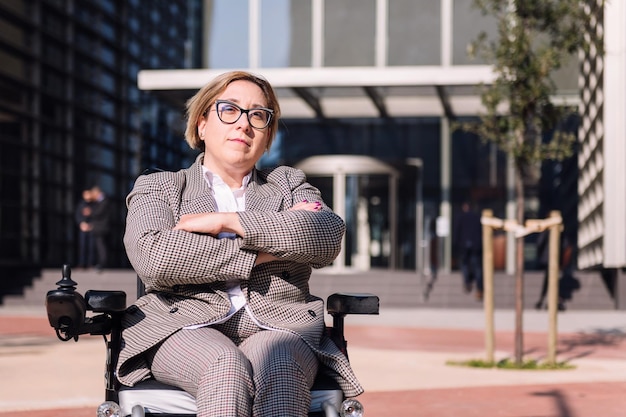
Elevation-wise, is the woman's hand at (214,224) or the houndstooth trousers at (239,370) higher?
the woman's hand at (214,224)

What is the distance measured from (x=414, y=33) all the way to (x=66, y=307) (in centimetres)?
2041

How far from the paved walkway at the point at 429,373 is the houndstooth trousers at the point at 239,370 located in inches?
119

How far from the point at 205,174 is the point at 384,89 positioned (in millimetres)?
17800

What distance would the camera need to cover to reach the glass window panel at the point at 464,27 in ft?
73.3

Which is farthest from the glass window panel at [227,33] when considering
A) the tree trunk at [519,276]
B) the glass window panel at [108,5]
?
the tree trunk at [519,276]

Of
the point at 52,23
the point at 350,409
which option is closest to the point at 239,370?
the point at 350,409

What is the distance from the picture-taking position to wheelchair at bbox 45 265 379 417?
9.96ft

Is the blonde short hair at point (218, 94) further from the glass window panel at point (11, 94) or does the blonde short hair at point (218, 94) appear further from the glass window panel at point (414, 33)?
the glass window panel at point (414, 33)

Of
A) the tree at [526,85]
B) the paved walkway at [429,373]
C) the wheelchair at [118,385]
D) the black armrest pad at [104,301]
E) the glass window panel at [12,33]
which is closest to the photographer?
the wheelchair at [118,385]

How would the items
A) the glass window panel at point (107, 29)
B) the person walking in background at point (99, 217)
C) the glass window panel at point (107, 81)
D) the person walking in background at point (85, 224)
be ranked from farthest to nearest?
the glass window panel at point (107, 29)
the glass window panel at point (107, 81)
the person walking in background at point (85, 224)
the person walking in background at point (99, 217)

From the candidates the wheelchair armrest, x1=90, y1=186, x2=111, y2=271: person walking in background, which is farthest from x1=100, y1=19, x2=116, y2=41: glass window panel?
the wheelchair armrest

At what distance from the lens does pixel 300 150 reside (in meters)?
25.5

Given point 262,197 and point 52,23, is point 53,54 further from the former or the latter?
point 262,197

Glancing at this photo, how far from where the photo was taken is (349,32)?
22.9 m
